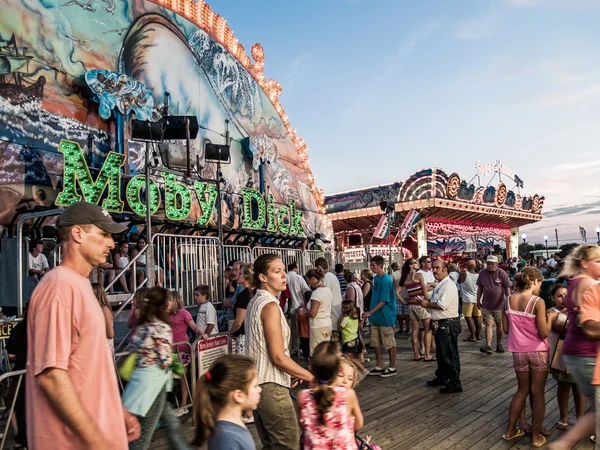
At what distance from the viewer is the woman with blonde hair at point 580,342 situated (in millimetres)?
3711

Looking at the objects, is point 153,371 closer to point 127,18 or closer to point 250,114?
point 127,18

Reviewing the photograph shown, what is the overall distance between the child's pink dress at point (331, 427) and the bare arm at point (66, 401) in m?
1.41

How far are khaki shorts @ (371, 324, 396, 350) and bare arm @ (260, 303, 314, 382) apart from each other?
5.17 m

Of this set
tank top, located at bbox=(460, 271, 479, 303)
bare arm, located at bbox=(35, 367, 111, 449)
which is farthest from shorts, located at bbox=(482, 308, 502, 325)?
bare arm, located at bbox=(35, 367, 111, 449)

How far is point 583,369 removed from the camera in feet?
12.8

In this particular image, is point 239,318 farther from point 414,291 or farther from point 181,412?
point 414,291

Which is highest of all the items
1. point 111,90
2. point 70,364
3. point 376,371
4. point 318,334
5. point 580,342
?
point 111,90

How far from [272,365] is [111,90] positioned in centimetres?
1198

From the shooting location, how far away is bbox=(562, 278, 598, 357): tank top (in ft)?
12.7

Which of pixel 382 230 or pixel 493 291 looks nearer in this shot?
pixel 493 291

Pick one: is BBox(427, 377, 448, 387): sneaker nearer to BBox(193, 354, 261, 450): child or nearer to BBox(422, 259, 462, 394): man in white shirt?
BBox(422, 259, 462, 394): man in white shirt

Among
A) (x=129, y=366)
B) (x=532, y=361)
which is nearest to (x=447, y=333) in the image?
(x=532, y=361)

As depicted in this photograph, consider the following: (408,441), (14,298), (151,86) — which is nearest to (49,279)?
(408,441)

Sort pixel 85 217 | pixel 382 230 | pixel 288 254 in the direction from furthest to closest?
pixel 382 230, pixel 288 254, pixel 85 217
